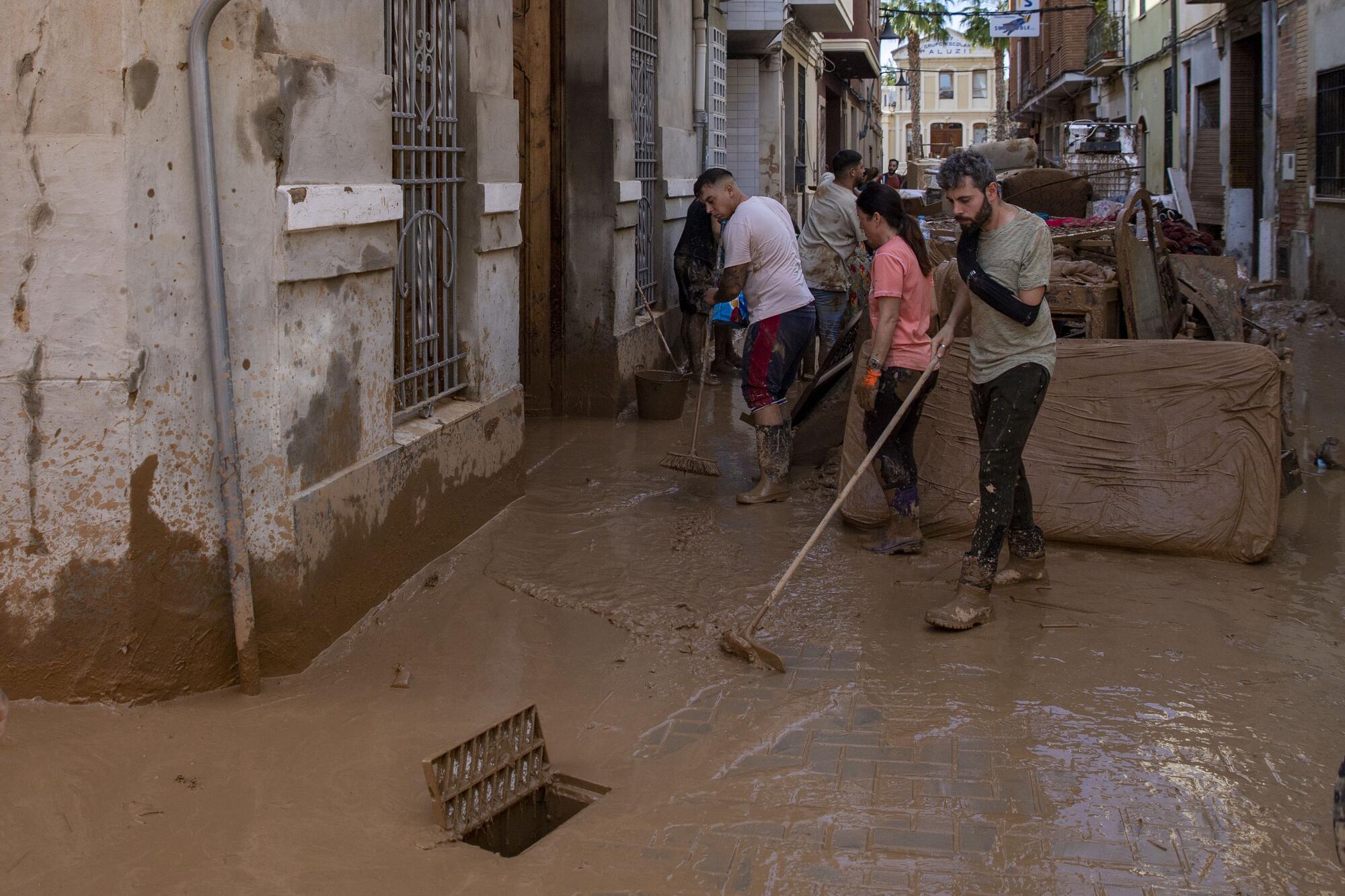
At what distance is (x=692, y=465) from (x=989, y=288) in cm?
276

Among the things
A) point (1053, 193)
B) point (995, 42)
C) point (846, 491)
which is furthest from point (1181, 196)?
point (995, 42)

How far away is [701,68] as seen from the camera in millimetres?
12359

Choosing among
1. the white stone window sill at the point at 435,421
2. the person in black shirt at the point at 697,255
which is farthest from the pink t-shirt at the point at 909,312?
the person in black shirt at the point at 697,255

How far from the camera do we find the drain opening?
11.9 feet

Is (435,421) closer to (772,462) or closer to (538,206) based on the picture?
(772,462)

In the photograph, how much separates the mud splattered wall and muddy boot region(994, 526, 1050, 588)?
2708 mm

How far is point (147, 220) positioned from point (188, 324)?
34 centimetres

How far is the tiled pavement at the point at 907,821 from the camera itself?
126 inches

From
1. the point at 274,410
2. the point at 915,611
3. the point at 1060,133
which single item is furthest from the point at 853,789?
the point at 1060,133

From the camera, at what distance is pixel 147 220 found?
3.91m

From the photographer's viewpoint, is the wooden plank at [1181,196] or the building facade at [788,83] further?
the building facade at [788,83]

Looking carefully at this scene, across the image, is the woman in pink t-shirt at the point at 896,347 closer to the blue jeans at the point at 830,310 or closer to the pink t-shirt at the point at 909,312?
the pink t-shirt at the point at 909,312

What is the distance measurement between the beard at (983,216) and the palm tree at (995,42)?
4218cm

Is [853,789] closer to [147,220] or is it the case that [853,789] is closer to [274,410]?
[274,410]
